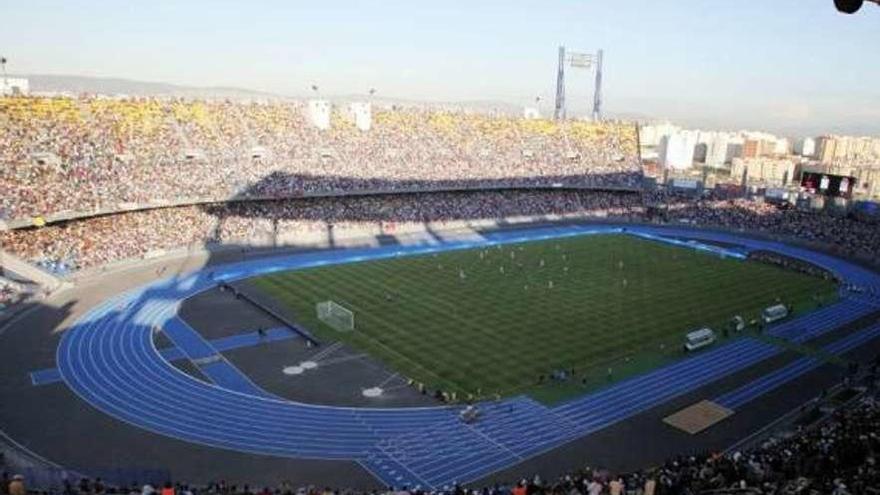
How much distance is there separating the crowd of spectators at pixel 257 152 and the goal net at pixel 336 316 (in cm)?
2179

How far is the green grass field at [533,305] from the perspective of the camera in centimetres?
3138

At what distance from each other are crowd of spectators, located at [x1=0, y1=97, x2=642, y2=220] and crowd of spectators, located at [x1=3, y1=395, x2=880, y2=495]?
111 feet

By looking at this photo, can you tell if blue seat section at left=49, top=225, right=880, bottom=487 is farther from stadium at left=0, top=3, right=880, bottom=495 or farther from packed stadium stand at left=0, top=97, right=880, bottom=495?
packed stadium stand at left=0, top=97, right=880, bottom=495

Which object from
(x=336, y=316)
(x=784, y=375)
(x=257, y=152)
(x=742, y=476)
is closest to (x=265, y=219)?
(x=257, y=152)

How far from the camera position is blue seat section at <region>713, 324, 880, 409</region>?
93.6 feet

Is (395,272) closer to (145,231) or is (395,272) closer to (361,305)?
(361,305)

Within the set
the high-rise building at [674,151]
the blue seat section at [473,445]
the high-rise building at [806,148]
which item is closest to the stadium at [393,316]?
the blue seat section at [473,445]

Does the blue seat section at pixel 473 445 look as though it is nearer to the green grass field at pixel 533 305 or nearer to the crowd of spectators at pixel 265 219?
the green grass field at pixel 533 305

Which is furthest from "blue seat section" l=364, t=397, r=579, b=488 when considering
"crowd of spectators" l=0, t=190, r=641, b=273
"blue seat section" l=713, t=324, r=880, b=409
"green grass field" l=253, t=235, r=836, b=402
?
"crowd of spectators" l=0, t=190, r=641, b=273

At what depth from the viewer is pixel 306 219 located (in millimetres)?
60312

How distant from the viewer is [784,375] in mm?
31266

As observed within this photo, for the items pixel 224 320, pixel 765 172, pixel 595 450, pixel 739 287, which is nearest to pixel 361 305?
pixel 224 320

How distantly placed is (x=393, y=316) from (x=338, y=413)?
38.9 feet

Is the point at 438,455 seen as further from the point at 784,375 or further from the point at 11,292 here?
the point at 11,292
